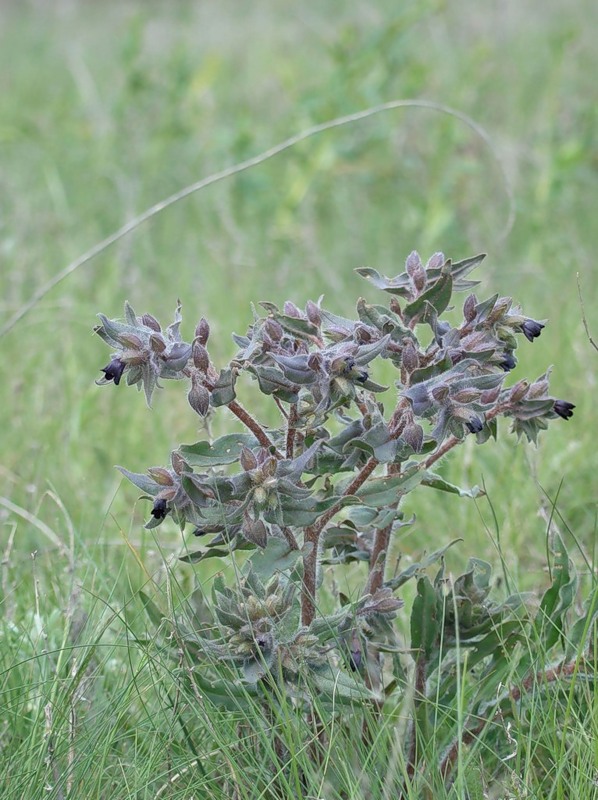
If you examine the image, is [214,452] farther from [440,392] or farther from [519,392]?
[519,392]

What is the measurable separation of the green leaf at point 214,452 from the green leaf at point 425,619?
0.36 meters

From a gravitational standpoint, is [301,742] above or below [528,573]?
below

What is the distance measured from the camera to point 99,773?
58.8 inches

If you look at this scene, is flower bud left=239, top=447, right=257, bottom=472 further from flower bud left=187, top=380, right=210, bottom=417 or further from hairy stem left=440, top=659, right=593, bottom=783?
hairy stem left=440, top=659, right=593, bottom=783

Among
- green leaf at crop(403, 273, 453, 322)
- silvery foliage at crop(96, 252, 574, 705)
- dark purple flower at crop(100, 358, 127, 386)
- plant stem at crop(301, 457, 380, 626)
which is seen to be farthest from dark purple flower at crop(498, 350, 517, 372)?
dark purple flower at crop(100, 358, 127, 386)

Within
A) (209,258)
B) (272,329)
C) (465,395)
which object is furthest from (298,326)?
(209,258)

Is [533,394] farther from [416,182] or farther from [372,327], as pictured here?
[416,182]

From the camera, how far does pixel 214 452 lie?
5.29ft

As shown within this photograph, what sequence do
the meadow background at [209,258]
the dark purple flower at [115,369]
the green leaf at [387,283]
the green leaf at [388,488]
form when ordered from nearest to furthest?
the dark purple flower at [115,369] < the green leaf at [388,488] < the green leaf at [387,283] < the meadow background at [209,258]

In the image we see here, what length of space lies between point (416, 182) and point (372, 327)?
429 cm

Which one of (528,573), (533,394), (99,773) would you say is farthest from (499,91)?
(99,773)

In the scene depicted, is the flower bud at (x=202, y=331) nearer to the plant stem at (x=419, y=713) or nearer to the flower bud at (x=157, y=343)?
the flower bud at (x=157, y=343)

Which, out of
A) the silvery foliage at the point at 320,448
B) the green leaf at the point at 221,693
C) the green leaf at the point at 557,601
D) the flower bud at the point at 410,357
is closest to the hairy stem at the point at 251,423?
Result: the silvery foliage at the point at 320,448

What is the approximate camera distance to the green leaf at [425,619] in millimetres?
1682
